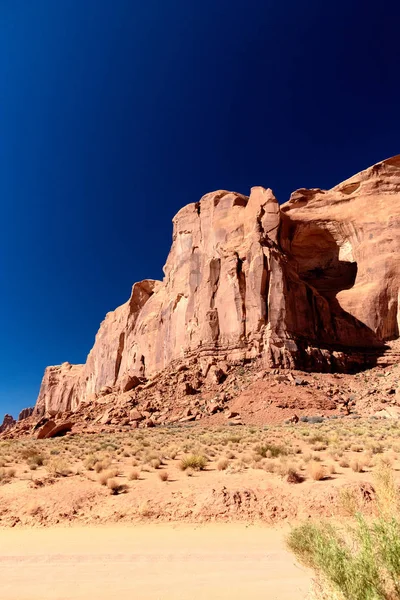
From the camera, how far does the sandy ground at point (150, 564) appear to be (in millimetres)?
4824

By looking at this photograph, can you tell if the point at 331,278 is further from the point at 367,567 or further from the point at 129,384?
the point at 367,567

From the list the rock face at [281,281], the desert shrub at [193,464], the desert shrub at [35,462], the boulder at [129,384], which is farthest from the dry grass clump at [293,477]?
the boulder at [129,384]

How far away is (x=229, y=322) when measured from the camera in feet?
132

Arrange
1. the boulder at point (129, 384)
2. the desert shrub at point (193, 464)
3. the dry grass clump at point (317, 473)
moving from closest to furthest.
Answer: the dry grass clump at point (317, 473) → the desert shrub at point (193, 464) → the boulder at point (129, 384)

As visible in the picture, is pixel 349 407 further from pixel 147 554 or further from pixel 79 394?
pixel 79 394

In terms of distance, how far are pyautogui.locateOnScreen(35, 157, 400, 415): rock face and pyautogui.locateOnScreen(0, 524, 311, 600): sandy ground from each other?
29288mm

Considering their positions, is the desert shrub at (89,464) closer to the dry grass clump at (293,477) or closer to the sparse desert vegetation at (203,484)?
the sparse desert vegetation at (203,484)

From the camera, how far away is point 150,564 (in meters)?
5.82

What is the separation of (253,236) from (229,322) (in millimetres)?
11419

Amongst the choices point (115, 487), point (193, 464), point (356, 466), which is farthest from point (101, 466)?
point (356, 466)

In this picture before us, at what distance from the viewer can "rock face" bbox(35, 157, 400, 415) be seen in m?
38.9

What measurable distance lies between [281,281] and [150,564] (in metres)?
35.6

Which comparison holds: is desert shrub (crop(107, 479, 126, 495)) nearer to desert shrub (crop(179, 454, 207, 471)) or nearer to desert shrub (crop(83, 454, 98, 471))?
desert shrub (crop(179, 454, 207, 471))

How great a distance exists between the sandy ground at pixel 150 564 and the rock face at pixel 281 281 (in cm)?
2929
